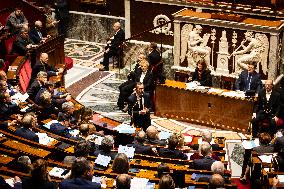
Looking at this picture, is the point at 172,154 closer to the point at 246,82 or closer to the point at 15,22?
the point at 246,82

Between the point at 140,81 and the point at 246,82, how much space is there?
6.84 ft

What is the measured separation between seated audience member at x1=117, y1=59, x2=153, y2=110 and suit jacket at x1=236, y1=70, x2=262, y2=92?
172cm

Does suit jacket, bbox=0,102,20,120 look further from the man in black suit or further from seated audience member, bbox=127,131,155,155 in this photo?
the man in black suit

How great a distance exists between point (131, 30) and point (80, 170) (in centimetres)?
827

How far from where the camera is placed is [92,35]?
50.7ft

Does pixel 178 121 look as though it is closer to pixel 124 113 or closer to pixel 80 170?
pixel 124 113

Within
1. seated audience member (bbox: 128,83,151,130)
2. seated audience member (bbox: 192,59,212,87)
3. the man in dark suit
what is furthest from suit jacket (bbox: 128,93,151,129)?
the man in dark suit

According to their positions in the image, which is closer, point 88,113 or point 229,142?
point 88,113

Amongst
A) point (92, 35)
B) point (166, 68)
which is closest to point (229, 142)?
point (166, 68)

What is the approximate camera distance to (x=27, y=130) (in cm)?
780

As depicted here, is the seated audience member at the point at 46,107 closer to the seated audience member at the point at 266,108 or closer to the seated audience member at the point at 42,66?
the seated audience member at the point at 42,66

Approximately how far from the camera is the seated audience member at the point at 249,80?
10273mm

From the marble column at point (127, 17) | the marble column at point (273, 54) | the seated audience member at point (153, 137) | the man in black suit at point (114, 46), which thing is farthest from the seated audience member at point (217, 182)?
the marble column at point (127, 17)

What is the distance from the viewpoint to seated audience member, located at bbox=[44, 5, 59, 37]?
14.4m
